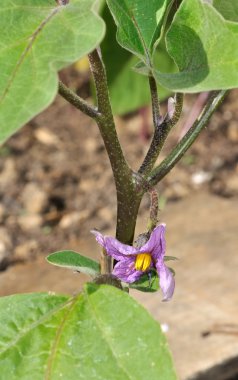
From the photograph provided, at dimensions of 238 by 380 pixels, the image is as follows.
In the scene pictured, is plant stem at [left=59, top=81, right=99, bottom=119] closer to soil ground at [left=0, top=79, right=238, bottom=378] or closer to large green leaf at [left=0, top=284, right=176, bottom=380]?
large green leaf at [left=0, top=284, right=176, bottom=380]

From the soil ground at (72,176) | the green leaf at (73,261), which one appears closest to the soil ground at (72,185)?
the soil ground at (72,176)

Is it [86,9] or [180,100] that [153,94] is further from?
[86,9]

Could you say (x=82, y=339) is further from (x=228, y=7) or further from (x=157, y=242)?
(x=228, y=7)

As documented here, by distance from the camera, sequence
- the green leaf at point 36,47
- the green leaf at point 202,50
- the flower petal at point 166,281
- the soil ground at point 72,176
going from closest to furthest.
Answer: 1. the green leaf at point 36,47
2. the green leaf at point 202,50
3. the flower petal at point 166,281
4. the soil ground at point 72,176

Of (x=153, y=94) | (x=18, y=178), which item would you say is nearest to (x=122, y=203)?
(x=153, y=94)

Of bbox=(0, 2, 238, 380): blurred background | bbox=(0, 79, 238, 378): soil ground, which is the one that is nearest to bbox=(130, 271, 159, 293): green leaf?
bbox=(0, 2, 238, 380): blurred background

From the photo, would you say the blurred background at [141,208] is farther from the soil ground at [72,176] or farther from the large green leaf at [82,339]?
the large green leaf at [82,339]
